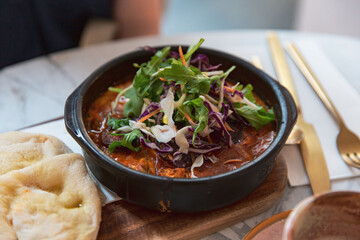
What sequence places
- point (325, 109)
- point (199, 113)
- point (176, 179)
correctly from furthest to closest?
point (325, 109) → point (199, 113) → point (176, 179)

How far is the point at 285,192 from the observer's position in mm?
1566

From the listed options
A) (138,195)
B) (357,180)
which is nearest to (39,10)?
(138,195)

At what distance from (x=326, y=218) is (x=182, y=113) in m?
0.65

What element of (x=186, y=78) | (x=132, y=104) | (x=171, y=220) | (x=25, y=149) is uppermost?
(x=186, y=78)

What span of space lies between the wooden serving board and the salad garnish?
169 mm

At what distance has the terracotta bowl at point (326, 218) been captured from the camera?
0.96 m

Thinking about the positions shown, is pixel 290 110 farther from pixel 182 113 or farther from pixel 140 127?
pixel 140 127

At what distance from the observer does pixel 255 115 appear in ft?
5.10

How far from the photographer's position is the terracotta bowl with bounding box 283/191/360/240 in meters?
0.96

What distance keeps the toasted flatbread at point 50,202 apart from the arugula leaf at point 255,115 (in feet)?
2.19

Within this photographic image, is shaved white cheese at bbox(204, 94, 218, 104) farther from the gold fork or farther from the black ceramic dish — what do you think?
the gold fork

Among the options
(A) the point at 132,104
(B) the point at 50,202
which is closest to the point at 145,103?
(A) the point at 132,104

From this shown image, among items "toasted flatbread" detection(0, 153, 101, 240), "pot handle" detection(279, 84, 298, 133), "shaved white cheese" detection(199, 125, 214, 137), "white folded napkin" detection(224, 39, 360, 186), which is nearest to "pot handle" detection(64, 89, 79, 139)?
"toasted flatbread" detection(0, 153, 101, 240)

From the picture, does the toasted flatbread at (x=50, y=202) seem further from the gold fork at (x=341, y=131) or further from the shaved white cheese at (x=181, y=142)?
the gold fork at (x=341, y=131)
